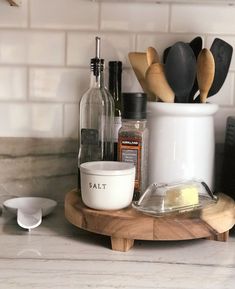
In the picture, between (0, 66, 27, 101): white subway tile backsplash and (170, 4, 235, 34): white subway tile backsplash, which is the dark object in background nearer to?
(170, 4, 235, 34): white subway tile backsplash

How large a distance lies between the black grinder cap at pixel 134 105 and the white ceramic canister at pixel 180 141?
0.04 m

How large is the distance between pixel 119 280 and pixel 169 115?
36 centimetres

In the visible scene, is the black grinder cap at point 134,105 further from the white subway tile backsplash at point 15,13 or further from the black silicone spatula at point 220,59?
the white subway tile backsplash at point 15,13

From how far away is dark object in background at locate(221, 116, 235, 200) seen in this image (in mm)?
998

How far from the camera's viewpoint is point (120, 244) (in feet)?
2.66

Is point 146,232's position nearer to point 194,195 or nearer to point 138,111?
point 194,195

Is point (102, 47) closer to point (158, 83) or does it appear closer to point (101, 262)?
point (158, 83)

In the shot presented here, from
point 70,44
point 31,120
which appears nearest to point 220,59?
point 70,44

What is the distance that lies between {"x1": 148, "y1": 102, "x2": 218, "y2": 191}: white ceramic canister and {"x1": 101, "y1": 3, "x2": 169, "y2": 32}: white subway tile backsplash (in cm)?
23

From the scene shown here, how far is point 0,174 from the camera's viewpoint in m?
1.10

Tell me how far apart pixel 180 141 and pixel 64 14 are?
1.32 ft

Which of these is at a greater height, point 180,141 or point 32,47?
point 32,47

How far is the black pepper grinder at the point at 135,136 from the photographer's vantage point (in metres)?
0.90

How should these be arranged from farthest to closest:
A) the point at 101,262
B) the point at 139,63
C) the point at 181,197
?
the point at 139,63, the point at 181,197, the point at 101,262
